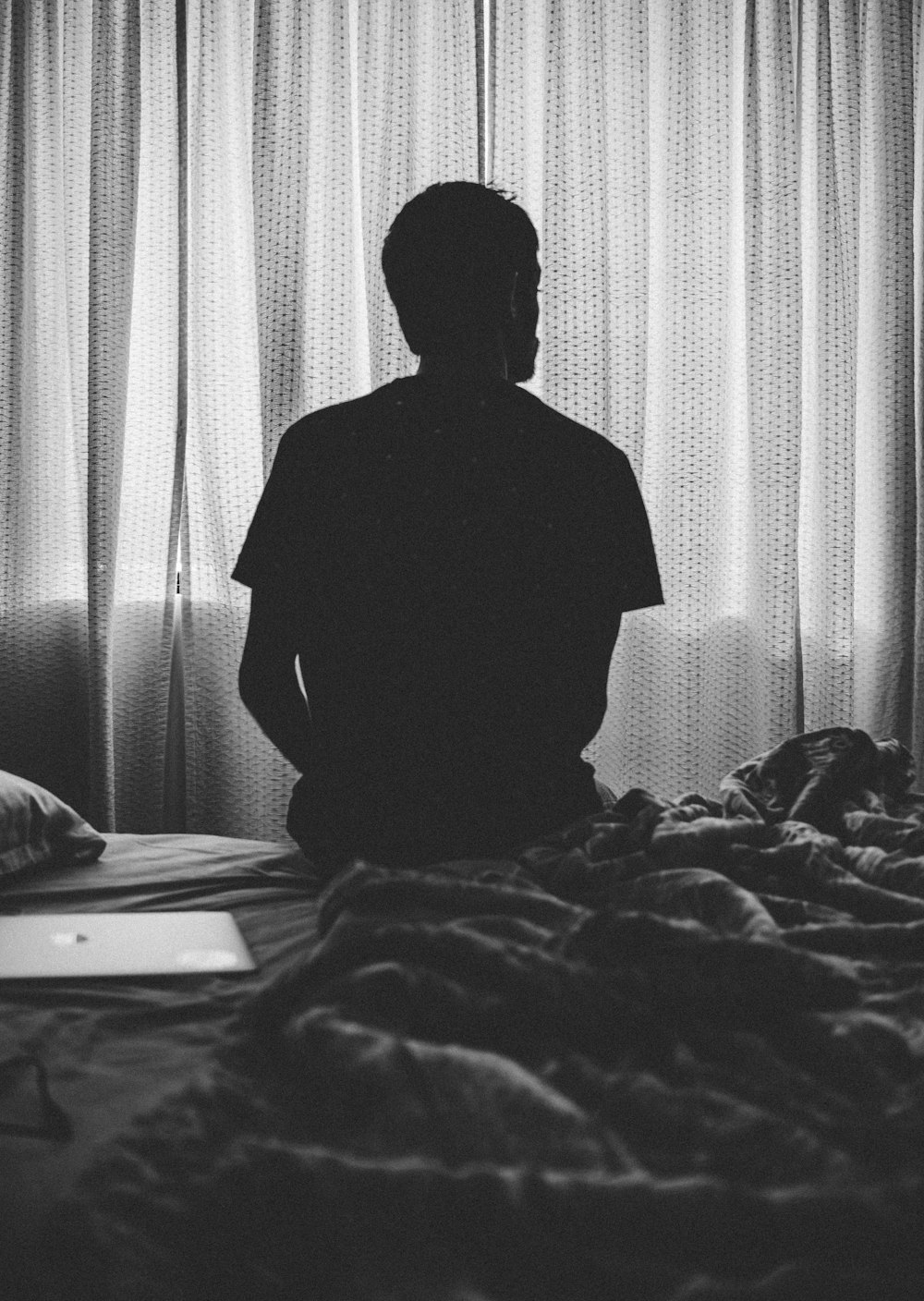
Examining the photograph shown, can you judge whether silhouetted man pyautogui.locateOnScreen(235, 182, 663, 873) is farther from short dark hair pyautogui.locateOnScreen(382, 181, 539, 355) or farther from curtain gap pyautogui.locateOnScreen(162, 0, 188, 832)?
curtain gap pyautogui.locateOnScreen(162, 0, 188, 832)

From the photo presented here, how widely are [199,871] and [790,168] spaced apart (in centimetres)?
215

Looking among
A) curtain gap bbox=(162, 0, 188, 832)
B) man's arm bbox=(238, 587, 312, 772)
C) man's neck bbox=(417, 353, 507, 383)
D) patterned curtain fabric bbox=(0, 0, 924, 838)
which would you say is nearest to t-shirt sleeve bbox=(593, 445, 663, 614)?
man's neck bbox=(417, 353, 507, 383)

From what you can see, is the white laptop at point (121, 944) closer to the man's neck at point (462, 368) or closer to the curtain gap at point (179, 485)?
the man's neck at point (462, 368)

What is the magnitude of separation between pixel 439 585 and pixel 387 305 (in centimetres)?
138

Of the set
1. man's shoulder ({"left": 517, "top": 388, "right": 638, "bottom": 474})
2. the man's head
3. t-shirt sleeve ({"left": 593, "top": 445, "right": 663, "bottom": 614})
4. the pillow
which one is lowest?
Result: the pillow

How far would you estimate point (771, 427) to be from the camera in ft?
8.50

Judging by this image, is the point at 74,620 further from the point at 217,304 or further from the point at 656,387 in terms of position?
the point at 656,387

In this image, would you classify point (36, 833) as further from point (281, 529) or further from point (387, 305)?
point (387, 305)

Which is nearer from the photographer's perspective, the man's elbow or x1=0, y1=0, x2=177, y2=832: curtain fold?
the man's elbow

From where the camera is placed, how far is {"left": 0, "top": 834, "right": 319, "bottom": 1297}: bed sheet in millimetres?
688

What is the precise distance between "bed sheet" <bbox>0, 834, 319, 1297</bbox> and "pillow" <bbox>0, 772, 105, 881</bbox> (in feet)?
0.07

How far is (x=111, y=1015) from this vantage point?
922mm

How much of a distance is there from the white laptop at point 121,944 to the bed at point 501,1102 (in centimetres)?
2

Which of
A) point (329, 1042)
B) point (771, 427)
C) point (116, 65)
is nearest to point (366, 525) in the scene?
point (329, 1042)
